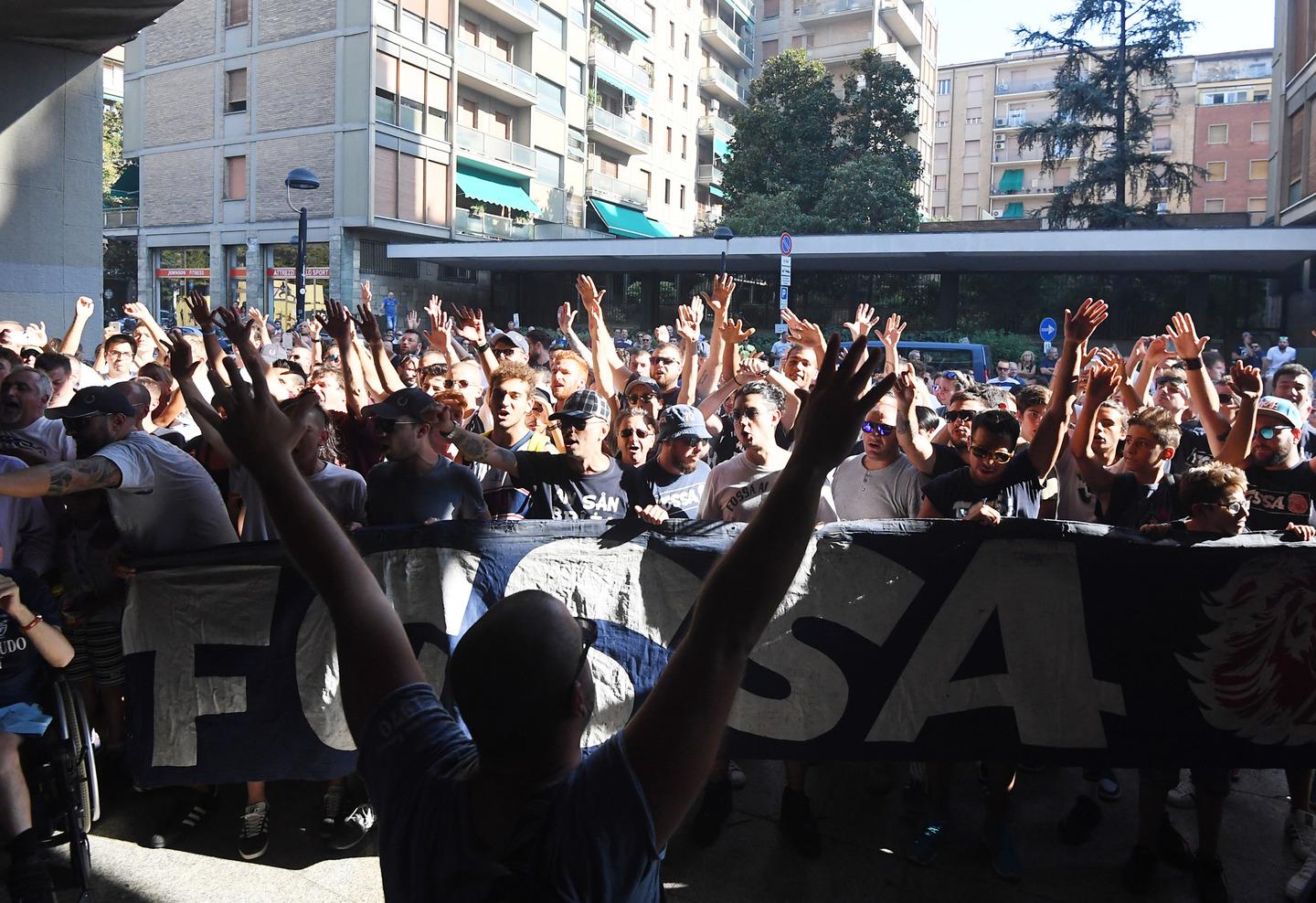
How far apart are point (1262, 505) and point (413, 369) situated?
5.75 meters

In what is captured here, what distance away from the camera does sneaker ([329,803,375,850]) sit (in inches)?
166

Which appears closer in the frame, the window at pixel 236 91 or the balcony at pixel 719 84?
the window at pixel 236 91

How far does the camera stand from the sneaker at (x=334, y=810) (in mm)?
4285

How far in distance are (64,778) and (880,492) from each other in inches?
150

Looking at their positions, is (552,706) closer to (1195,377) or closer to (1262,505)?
(1262,505)

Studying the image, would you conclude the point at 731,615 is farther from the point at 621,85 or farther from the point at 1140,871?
the point at 621,85

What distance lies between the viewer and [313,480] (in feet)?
15.9

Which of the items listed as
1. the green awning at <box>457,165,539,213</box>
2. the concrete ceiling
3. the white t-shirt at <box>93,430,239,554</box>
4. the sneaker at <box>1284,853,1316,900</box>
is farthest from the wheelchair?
the green awning at <box>457,165,539,213</box>

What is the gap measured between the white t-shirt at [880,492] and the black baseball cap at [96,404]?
3363mm

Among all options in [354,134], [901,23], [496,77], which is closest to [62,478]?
[354,134]

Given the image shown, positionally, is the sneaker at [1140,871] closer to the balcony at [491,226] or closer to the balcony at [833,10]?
the balcony at [491,226]

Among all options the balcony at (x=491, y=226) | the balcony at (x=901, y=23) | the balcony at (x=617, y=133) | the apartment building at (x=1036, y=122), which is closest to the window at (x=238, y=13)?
the balcony at (x=491, y=226)

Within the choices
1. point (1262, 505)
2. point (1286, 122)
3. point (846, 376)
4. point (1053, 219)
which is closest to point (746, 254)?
point (1053, 219)

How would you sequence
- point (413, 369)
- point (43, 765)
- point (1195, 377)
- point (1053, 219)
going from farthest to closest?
1. point (1053, 219)
2. point (413, 369)
3. point (1195, 377)
4. point (43, 765)
